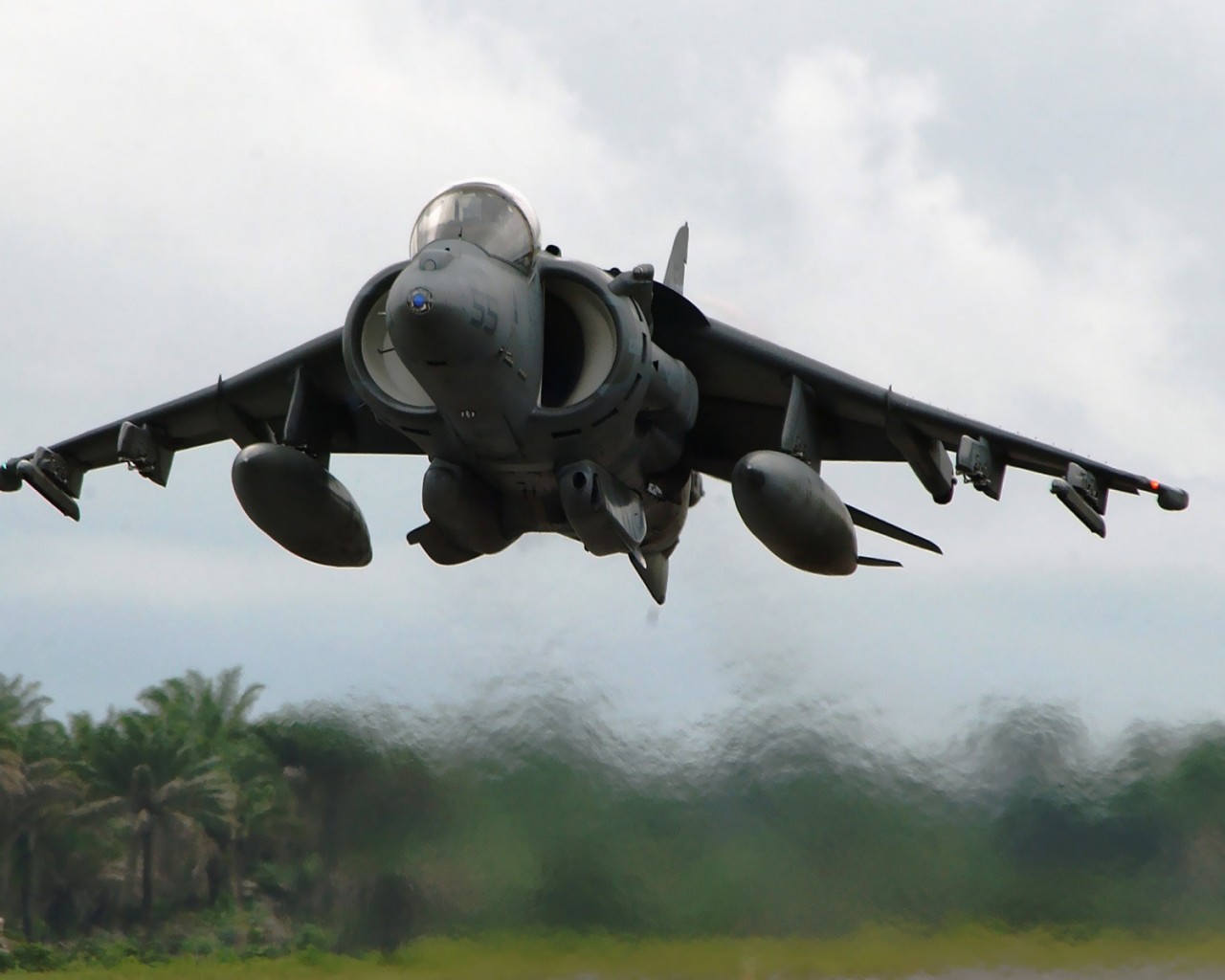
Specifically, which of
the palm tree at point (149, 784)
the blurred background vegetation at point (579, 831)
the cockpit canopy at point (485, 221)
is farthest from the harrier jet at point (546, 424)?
the palm tree at point (149, 784)

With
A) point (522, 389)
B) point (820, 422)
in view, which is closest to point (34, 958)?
point (522, 389)

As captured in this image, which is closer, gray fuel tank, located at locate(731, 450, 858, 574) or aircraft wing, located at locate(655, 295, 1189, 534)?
gray fuel tank, located at locate(731, 450, 858, 574)

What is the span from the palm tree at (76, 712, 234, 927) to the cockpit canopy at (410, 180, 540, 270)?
540 centimetres

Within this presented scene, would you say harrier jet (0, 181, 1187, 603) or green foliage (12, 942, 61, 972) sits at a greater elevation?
harrier jet (0, 181, 1187, 603)

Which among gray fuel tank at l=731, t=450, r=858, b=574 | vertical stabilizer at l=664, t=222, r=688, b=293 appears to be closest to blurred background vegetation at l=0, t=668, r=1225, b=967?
gray fuel tank at l=731, t=450, r=858, b=574

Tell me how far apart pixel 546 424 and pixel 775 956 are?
4.53 m

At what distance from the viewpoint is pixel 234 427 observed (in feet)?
57.5

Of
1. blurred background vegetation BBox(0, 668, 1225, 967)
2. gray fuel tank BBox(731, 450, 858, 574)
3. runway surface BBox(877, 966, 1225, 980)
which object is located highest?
gray fuel tank BBox(731, 450, 858, 574)

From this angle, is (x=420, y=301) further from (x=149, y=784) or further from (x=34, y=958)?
(x=34, y=958)

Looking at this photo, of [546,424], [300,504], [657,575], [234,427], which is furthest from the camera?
[234,427]

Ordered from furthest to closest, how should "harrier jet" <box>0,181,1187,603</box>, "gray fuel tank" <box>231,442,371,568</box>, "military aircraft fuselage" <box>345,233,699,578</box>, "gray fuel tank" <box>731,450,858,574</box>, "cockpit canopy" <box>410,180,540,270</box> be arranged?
"gray fuel tank" <box>231,442,371,568</box> → "gray fuel tank" <box>731,450,858,574</box> → "cockpit canopy" <box>410,180,540,270</box> → "harrier jet" <box>0,181,1187,603</box> → "military aircraft fuselage" <box>345,233,699,578</box>

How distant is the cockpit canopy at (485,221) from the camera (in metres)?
14.3

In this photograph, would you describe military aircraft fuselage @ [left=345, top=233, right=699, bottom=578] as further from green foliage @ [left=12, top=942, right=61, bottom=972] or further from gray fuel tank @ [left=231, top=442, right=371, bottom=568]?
green foliage @ [left=12, top=942, right=61, bottom=972]

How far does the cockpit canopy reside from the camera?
1430cm
